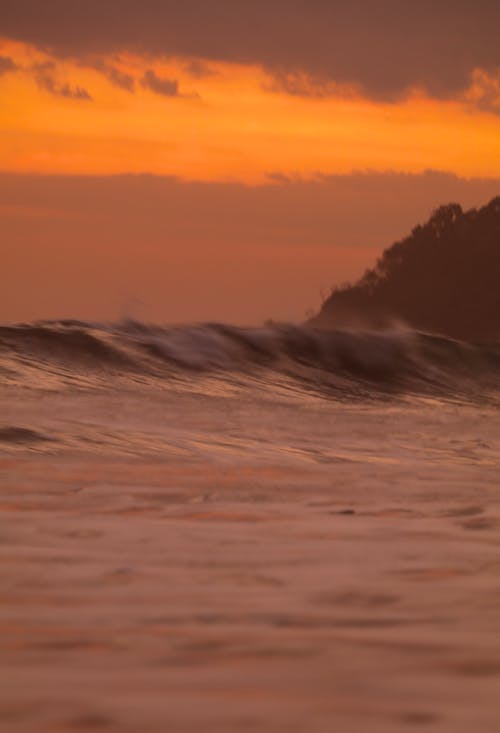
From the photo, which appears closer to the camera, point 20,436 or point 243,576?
point 243,576

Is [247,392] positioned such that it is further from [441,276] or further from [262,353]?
[441,276]

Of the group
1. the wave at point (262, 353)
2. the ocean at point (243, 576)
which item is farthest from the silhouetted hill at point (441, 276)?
the ocean at point (243, 576)

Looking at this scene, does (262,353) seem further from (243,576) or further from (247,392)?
(243,576)

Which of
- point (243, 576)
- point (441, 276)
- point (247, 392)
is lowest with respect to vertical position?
point (247, 392)

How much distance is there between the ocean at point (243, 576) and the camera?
4.35 feet

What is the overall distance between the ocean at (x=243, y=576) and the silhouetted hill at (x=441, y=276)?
30.8 metres

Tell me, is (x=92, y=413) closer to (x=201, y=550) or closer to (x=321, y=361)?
(x=201, y=550)

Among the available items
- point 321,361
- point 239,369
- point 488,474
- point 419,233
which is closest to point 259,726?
point 488,474

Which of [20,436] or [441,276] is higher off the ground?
[441,276]

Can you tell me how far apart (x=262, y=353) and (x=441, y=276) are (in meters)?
24.9

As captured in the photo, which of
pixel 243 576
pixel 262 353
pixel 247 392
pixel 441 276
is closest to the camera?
pixel 243 576

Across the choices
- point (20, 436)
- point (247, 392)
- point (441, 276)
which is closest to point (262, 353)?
point (247, 392)

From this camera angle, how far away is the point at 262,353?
13.0 meters

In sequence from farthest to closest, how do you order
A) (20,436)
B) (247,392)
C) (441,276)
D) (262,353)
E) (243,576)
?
(441,276) → (262,353) → (247,392) → (20,436) → (243,576)
